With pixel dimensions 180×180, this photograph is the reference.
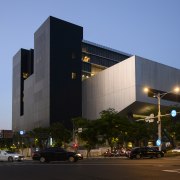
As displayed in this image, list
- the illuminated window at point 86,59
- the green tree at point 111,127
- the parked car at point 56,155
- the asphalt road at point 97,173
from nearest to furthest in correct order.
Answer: the asphalt road at point 97,173
the parked car at point 56,155
the green tree at point 111,127
the illuminated window at point 86,59

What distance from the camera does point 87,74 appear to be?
5669 inches

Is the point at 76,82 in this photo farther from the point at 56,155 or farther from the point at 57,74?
the point at 56,155

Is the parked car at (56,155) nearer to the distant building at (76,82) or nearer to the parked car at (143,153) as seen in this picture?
the parked car at (143,153)

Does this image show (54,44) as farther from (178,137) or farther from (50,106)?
(178,137)

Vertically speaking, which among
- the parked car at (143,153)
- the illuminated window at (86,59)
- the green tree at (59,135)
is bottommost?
the parked car at (143,153)

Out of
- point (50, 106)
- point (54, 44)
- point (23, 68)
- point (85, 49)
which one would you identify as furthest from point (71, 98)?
point (23, 68)

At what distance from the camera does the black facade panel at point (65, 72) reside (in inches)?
4614

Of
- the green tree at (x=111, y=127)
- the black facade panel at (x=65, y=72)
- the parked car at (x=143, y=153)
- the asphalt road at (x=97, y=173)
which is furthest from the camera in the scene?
the black facade panel at (x=65, y=72)

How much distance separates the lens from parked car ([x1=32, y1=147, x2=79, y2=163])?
41.4 m

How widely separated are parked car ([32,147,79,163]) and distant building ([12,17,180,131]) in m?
64.1

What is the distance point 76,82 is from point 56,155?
81.2 metres

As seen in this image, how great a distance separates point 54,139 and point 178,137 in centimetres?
3581

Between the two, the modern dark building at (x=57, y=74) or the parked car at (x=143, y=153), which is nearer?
the parked car at (x=143, y=153)

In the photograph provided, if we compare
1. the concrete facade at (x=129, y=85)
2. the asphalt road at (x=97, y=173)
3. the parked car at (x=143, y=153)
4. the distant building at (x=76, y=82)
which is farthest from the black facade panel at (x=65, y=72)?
the asphalt road at (x=97, y=173)
